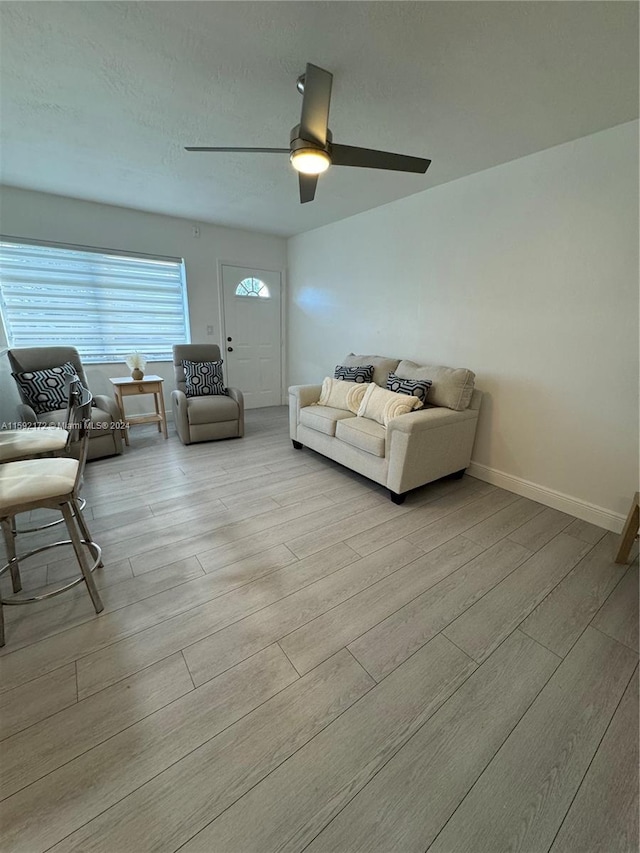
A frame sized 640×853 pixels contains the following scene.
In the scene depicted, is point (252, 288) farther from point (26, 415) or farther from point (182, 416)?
point (26, 415)

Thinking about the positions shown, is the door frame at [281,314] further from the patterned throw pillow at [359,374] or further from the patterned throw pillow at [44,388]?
the patterned throw pillow at [359,374]

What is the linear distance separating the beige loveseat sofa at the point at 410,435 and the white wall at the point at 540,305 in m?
0.29

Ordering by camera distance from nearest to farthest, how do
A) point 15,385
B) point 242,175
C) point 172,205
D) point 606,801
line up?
point 606,801 < point 242,175 < point 15,385 < point 172,205

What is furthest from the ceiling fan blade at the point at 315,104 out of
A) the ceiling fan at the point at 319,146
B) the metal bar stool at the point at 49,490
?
the metal bar stool at the point at 49,490

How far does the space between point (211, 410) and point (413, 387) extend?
6.90 ft

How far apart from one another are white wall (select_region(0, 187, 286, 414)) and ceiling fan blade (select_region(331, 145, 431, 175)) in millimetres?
3185

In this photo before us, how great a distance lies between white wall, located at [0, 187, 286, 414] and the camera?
133 inches

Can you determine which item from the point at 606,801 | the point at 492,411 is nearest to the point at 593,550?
the point at 492,411

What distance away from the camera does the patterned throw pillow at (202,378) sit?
384cm

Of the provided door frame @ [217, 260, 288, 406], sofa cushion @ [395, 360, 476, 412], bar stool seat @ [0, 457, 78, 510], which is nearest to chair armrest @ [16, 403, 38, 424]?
bar stool seat @ [0, 457, 78, 510]

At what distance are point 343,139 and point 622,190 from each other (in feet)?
5.75

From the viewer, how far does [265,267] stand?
16.0 feet

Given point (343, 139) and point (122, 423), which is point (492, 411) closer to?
point (343, 139)

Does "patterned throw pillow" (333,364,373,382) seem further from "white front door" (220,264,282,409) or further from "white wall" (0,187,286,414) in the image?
"white wall" (0,187,286,414)
